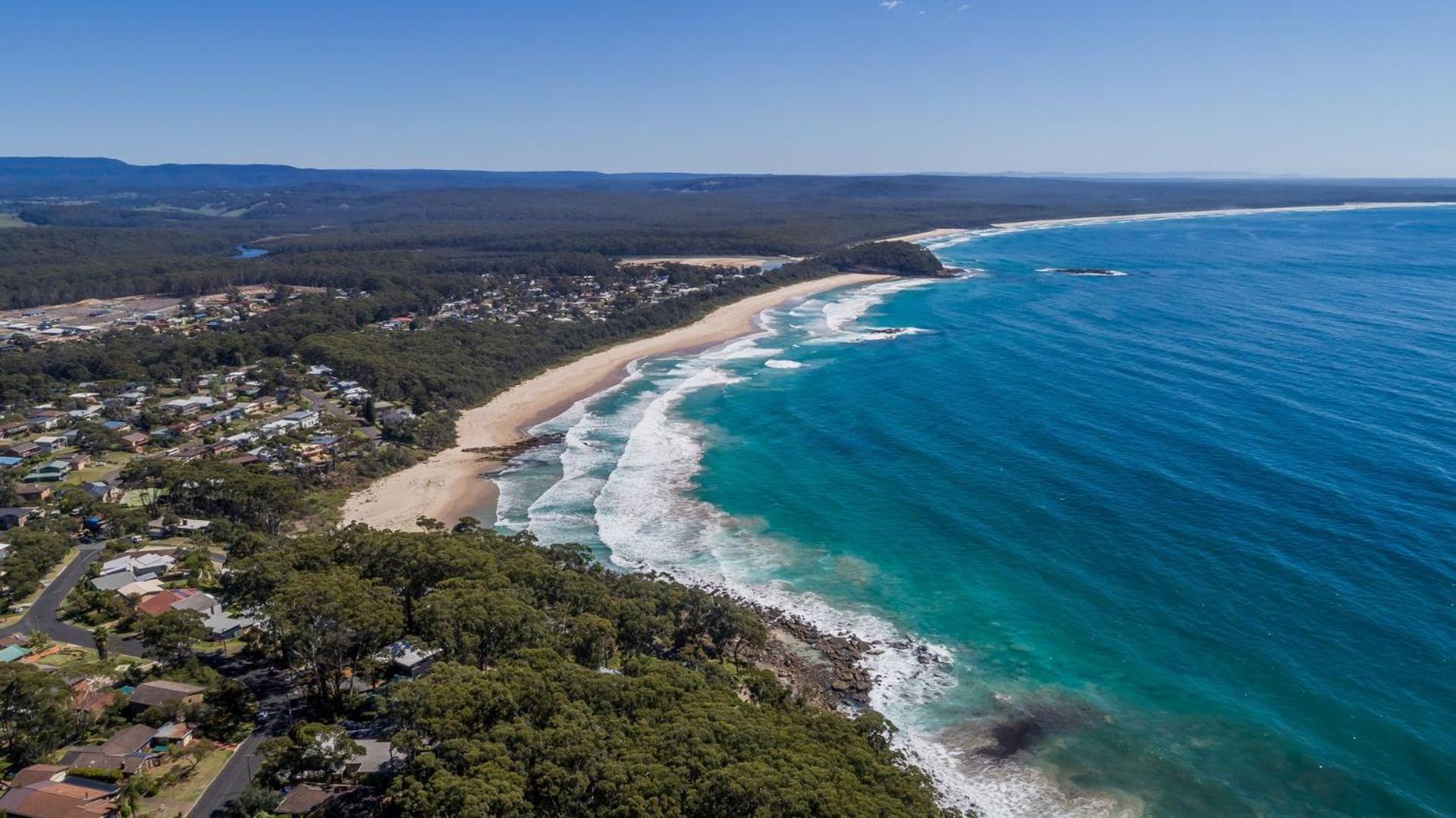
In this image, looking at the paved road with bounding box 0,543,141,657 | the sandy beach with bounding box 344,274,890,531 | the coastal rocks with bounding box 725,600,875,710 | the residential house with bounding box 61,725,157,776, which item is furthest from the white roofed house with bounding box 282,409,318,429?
the coastal rocks with bounding box 725,600,875,710

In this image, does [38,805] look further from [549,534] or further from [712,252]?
[712,252]

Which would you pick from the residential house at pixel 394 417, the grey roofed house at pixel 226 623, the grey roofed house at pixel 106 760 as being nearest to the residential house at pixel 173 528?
the grey roofed house at pixel 226 623

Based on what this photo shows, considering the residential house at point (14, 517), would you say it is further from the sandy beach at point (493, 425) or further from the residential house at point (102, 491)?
the sandy beach at point (493, 425)

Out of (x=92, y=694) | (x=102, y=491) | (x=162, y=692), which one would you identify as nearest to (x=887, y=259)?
(x=102, y=491)

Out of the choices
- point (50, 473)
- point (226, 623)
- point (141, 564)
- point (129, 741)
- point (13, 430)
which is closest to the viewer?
point (129, 741)

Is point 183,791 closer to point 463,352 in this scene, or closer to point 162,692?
point 162,692

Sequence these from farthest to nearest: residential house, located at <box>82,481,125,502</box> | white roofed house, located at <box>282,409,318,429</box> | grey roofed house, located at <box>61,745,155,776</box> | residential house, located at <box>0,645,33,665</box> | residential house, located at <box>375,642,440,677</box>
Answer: white roofed house, located at <box>282,409,318,429</box> < residential house, located at <box>82,481,125,502</box> < residential house, located at <box>0,645,33,665</box> < residential house, located at <box>375,642,440,677</box> < grey roofed house, located at <box>61,745,155,776</box>

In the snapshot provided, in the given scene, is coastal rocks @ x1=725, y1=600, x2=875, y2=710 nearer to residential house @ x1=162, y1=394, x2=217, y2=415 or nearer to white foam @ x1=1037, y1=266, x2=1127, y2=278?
residential house @ x1=162, y1=394, x2=217, y2=415
